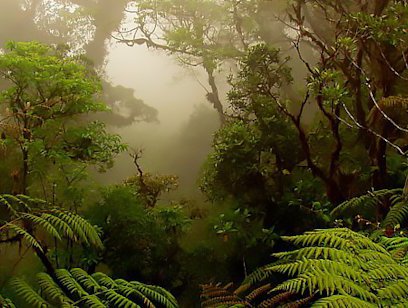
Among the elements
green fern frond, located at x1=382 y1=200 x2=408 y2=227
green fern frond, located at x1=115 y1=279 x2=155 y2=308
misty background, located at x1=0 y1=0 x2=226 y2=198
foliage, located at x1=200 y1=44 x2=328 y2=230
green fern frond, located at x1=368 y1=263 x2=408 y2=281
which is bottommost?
green fern frond, located at x1=115 y1=279 x2=155 y2=308

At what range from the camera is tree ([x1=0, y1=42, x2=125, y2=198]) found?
3742 millimetres

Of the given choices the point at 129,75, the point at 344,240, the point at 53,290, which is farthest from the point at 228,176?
the point at 129,75

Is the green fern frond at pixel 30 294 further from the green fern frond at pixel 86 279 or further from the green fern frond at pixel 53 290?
the green fern frond at pixel 86 279

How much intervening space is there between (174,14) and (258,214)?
4357mm

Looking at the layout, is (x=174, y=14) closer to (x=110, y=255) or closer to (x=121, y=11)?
(x=121, y=11)

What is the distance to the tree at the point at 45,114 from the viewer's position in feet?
12.3

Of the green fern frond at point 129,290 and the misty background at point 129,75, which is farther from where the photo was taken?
the misty background at point 129,75

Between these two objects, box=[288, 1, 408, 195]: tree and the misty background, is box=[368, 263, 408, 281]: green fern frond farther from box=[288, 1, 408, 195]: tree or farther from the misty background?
the misty background

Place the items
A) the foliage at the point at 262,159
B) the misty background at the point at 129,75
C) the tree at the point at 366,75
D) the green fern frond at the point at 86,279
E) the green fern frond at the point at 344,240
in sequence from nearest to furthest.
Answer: the green fern frond at the point at 344,240
the green fern frond at the point at 86,279
the tree at the point at 366,75
the foliage at the point at 262,159
the misty background at the point at 129,75

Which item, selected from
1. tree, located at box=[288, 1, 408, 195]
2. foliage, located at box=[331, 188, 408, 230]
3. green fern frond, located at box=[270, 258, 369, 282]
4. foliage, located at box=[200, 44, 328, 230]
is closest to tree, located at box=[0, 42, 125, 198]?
foliage, located at box=[200, 44, 328, 230]

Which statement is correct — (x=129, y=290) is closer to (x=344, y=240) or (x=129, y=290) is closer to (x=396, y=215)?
(x=344, y=240)

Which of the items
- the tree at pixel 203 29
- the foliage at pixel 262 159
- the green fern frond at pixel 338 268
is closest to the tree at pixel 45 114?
the foliage at pixel 262 159

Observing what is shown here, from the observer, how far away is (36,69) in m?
3.76

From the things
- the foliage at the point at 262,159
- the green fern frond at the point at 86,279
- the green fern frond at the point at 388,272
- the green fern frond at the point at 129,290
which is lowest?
the green fern frond at the point at 129,290
